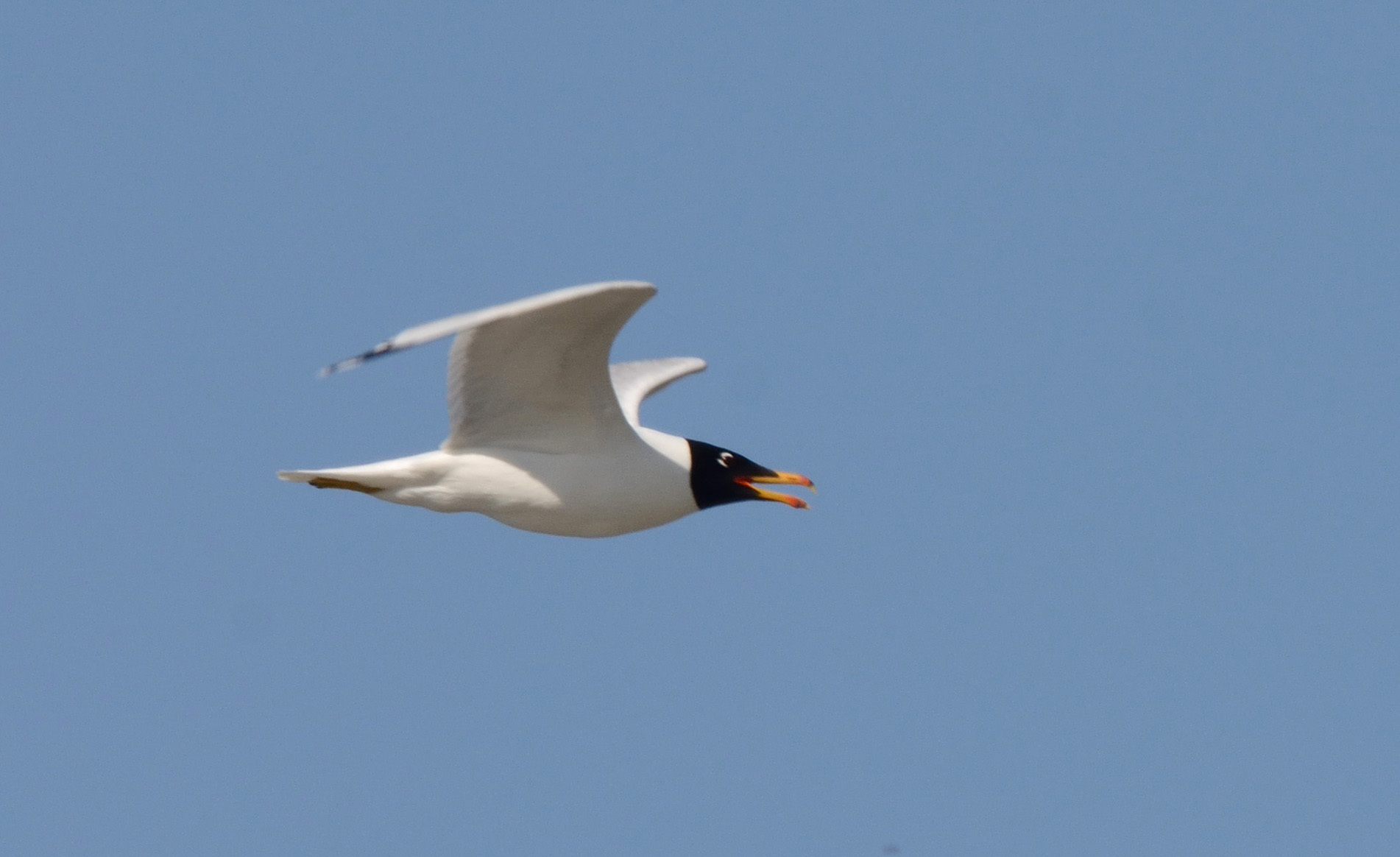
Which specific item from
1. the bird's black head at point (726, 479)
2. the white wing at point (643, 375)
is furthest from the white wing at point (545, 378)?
the white wing at point (643, 375)

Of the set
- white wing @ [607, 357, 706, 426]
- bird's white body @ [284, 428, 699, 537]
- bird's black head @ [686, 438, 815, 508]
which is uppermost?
white wing @ [607, 357, 706, 426]

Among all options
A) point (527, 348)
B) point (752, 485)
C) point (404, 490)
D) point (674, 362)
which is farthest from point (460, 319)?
point (674, 362)

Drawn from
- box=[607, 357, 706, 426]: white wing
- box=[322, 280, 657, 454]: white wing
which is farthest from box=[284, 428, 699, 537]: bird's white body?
box=[607, 357, 706, 426]: white wing

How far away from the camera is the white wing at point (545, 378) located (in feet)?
38.9

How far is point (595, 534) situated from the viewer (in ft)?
44.5

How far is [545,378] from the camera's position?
12.7 metres

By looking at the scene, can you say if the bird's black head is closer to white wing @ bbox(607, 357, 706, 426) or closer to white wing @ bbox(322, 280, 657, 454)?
white wing @ bbox(322, 280, 657, 454)

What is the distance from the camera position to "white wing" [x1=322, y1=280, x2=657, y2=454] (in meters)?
11.9

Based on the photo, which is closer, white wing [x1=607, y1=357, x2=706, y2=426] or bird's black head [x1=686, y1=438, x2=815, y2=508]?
bird's black head [x1=686, y1=438, x2=815, y2=508]

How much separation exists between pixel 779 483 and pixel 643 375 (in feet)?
7.71

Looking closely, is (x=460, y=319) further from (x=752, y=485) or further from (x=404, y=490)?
(x=752, y=485)

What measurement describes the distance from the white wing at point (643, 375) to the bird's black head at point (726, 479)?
140cm

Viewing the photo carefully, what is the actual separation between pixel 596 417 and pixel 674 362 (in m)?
3.53

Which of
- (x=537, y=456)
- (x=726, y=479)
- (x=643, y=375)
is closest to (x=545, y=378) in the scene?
(x=537, y=456)
